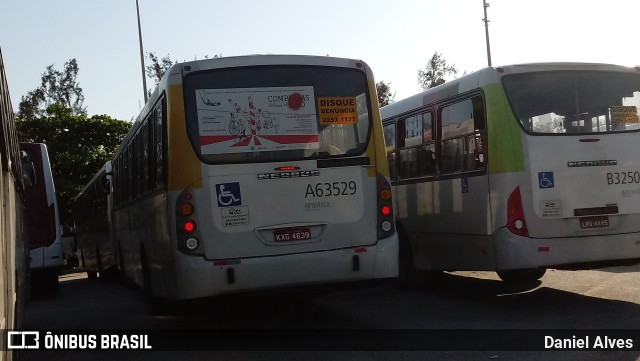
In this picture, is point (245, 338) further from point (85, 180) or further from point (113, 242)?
point (85, 180)

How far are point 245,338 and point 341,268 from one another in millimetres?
1332

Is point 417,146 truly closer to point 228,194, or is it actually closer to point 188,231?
point 228,194

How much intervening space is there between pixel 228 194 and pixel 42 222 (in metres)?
8.40

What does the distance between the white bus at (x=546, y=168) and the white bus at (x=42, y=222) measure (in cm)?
815

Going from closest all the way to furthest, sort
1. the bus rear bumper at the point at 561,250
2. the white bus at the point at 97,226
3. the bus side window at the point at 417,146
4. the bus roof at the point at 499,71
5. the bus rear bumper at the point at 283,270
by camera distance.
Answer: the bus rear bumper at the point at 283,270 → the bus rear bumper at the point at 561,250 → the bus roof at the point at 499,71 → the bus side window at the point at 417,146 → the white bus at the point at 97,226

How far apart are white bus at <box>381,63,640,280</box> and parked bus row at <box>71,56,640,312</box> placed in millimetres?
16

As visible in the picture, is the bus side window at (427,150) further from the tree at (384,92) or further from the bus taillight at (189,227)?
the tree at (384,92)

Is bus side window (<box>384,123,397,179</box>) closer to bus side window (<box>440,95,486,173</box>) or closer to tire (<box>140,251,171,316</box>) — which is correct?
bus side window (<box>440,95,486,173</box>)

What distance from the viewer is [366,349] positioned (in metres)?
7.31

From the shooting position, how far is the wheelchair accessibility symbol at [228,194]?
7832mm

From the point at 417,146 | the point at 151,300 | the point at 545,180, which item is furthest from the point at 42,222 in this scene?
the point at 545,180

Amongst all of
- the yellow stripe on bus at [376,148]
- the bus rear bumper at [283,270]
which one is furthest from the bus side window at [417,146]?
the bus rear bumper at [283,270]

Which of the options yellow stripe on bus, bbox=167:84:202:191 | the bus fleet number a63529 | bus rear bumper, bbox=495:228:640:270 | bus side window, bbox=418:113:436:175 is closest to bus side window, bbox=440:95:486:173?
bus side window, bbox=418:113:436:175

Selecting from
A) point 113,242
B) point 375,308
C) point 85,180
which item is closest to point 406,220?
point 375,308
